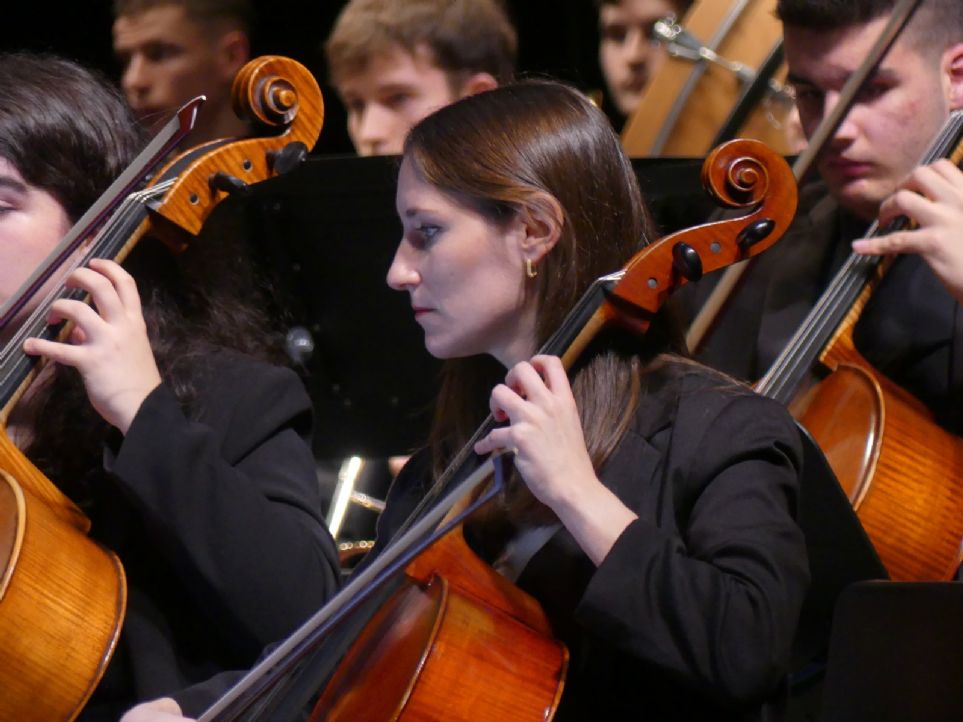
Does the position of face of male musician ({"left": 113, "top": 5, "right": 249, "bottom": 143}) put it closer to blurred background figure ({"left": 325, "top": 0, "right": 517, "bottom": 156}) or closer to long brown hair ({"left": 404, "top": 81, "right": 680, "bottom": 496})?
blurred background figure ({"left": 325, "top": 0, "right": 517, "bottom": 156})

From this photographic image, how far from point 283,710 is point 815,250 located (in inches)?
45.9

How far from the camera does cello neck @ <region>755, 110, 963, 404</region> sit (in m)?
1.82

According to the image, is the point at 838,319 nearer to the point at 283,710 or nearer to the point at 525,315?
the point at 525,315

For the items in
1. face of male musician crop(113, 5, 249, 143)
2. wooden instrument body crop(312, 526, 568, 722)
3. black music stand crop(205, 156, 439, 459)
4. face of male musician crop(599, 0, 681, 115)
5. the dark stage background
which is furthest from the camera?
the dark stage background

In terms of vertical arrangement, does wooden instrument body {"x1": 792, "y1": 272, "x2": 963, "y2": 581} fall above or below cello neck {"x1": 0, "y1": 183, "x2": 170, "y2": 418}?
above

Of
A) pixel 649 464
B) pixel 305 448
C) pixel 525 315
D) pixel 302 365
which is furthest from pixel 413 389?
pixel 649 464

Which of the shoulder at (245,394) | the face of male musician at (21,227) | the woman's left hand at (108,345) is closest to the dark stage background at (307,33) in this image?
the face of male musician at (21,227)

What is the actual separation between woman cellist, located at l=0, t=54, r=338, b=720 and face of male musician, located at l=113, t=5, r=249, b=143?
1.12 m

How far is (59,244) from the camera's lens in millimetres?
1680

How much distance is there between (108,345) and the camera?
1.55 metres

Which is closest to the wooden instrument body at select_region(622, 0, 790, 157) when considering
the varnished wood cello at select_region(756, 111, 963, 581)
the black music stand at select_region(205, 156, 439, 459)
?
the black music stand at select_region(205, 156, 439, 459)

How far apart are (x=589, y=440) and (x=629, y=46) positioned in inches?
62.6

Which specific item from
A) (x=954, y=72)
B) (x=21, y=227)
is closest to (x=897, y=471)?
(x=954, y=72)

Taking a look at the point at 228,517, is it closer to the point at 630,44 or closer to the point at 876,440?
the point at 876,440
